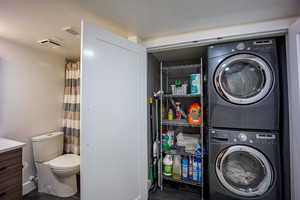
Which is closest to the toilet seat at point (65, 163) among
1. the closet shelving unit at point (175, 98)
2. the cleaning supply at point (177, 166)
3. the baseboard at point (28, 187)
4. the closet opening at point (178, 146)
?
the baseboard at point (28, 187)

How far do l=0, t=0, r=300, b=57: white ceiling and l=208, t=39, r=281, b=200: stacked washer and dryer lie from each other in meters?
0.32

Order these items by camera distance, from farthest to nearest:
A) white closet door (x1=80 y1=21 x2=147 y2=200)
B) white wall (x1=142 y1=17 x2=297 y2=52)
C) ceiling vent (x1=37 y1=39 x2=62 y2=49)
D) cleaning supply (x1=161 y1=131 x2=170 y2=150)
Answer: cleaning supply (x1=161 y1=131 x2=170 y2=150)
ceiling vent (x1=37 y1=39 x2=62 y2=49)
white wall (x1=142 y1=17 x2=297 y2=52)
white closet door (x1=80 y1=21 x2=147 y2=200)

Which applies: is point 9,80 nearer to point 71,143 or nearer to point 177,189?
point 71,143

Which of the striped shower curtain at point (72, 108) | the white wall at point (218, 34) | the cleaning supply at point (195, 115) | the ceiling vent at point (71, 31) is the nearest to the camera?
the white wall at point (218, 34)

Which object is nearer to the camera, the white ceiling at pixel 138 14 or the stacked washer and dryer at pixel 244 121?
the white ceiling at pixel 138 14

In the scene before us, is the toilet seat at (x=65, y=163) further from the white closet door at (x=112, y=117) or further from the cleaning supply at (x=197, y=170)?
the cleaning supply at (x=197, y=170)

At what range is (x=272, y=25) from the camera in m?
1.28

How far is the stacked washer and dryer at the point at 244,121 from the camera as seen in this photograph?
133 cm

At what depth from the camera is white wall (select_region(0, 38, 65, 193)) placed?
1728 millimetres

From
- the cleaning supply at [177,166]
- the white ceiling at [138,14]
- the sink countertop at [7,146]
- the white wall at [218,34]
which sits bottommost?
the cleaning supply at [177,166]

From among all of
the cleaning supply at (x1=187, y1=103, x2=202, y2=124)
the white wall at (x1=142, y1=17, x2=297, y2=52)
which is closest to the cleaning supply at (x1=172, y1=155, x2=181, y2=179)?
the cleaning supply at (x1=187, y1=103, x2=202, y2=124)

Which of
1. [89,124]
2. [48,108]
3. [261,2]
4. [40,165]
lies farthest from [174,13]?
[40,165]

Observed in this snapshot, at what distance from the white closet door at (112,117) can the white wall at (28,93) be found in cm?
165

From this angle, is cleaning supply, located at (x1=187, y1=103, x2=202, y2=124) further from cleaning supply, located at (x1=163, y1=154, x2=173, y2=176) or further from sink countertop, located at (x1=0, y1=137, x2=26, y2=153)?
sink countertop, located at (x1=0, y1=137, x2=26, y2=153)
